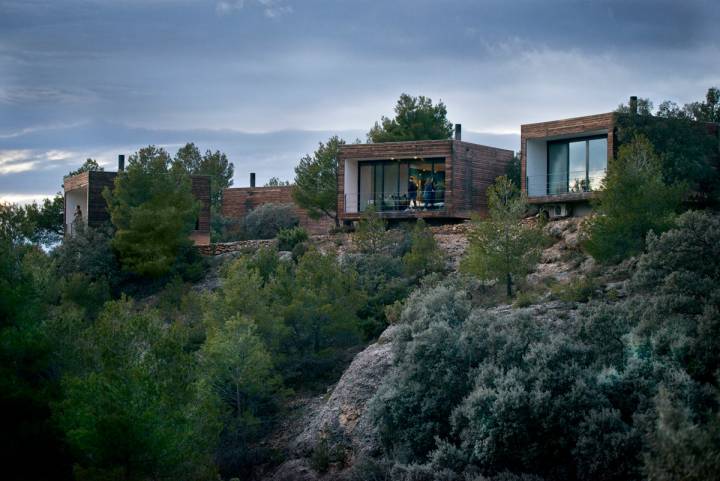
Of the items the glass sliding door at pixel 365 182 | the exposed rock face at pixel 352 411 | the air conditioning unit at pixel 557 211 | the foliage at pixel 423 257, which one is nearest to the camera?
the exposed rock face at pixel 352 411

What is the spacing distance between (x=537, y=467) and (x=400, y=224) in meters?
24.6

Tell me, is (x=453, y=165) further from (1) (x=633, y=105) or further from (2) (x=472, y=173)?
(1) (x=633, y=105)

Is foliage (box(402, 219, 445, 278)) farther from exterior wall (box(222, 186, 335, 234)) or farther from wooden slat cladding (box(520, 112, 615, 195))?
exterior wall (box(222, 186, 335, 234))

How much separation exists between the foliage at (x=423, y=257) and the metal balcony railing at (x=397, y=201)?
7.24 meters

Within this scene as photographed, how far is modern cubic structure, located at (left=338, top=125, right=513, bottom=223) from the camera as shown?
44.8 metres

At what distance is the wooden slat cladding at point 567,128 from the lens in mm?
37938

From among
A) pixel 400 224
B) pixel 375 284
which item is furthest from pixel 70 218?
pixel 375 284

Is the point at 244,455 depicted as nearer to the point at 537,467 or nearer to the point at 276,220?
the point at 537,467

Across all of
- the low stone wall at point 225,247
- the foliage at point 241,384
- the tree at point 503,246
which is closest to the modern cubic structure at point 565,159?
the tree at point 503,246

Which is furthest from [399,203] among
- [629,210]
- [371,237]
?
[629,210]

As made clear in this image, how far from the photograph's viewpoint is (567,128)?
130 ft

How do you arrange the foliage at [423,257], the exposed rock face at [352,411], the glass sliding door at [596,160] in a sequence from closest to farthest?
the exposed rock face at [352,411] < the foliage at [423,257] < the glass sliding door at [596,160]

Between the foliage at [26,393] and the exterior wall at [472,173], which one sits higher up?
the exterior wall at [472,173]

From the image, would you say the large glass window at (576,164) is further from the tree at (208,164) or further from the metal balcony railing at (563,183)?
the tree at (208,164)
